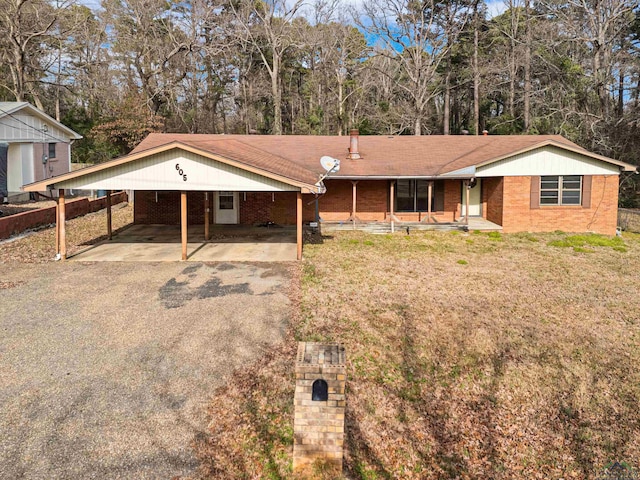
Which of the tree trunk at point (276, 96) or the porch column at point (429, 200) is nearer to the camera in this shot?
the porch column at point (429, 200)

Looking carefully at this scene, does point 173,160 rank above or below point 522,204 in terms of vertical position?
above

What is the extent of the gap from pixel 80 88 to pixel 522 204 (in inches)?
1504

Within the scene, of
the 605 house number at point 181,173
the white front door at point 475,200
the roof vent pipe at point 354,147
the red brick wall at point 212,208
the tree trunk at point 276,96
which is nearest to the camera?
the 605 house number at point 181,173

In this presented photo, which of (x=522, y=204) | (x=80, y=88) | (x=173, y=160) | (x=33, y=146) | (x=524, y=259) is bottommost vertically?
(x=524, y=259)

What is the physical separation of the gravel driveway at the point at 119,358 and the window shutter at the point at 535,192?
11034 mm

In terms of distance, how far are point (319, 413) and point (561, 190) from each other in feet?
53.3

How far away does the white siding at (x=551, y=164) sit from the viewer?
16.6 metres

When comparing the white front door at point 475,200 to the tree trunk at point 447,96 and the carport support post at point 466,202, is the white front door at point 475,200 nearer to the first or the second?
the carport support post at point 466,202

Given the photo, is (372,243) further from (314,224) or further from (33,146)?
(33,146)

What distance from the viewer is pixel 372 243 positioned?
14.9 meters

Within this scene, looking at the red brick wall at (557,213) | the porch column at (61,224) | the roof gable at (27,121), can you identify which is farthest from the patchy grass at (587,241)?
the roof gable at (27,121)

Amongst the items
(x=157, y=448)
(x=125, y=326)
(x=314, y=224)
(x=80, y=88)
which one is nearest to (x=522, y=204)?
(x=314, y=224)

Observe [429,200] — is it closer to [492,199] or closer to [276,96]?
[492,199]

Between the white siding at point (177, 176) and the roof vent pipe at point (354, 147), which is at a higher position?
the roof vent pipe at point (354, 147)
